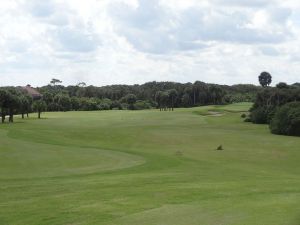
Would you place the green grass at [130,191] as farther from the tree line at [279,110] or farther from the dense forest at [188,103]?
the dense forest at [188,103]

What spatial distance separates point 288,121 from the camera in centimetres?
7994

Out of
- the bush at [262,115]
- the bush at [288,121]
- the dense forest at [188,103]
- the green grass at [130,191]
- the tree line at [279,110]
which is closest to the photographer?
the green grass at [130,191]

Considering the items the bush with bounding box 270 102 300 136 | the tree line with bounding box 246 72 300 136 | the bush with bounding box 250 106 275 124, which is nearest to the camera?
the bush with bounding box 270 102 300 136

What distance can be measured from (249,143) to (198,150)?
34.4 ft

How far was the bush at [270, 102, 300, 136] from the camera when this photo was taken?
7869cm

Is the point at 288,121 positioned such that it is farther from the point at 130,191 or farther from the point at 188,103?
the point at 188,103

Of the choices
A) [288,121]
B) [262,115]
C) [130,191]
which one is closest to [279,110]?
[288,121]

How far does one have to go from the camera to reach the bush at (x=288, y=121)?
258 ft

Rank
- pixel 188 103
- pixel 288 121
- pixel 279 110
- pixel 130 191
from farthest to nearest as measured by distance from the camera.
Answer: pixel 188 103, pixel 279 110, pixel 288 121, pixel 130 191

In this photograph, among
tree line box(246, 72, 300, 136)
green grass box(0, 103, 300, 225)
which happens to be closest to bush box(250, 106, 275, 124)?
tree line box(246, 72, 300, 136)

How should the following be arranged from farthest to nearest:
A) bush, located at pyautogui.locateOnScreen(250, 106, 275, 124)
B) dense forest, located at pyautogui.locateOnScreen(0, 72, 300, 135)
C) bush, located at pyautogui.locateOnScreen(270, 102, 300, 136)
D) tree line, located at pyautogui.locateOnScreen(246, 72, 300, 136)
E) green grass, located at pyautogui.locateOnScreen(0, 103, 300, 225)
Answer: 1. bush, located at pyautogui.locateOnScreen(250, 106, 275, 124)
2. dense forest, located at pyautogui.locateOnScreen(0, 72, 300, 135)
3. tree line, located at pyautogui.locateOnScreen(246, 72, 300, 136)
4. bush, located at pyautogui.locateOnScreen(270, 102, 300, 136)
5. green grass, located at pyautogui.locateOnScreen(0, 103, 300, 225)

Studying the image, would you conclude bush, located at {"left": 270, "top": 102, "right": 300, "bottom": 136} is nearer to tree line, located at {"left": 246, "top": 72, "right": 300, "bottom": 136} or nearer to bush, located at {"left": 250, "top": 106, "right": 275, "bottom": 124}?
tree line, located at {"left": 246, "top": 72, "right": 300, "bottom": 136}

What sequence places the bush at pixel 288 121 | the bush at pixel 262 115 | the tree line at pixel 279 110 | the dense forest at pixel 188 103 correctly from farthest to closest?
the bush at pixel 262 115
the dense forest at pixel 188 103
the tree line at pixel 279 110
the bush at pixel 288 121

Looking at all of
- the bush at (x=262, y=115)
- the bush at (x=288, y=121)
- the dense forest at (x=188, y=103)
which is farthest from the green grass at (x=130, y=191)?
the bush at (x=262, y=115)
